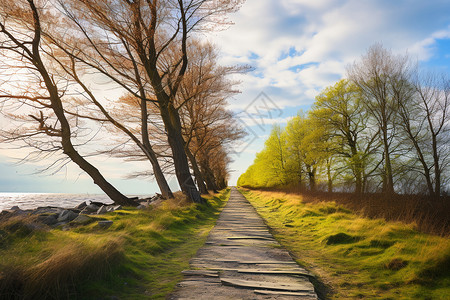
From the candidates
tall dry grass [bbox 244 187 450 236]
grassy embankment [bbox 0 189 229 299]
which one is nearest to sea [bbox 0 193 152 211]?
grassy embankment [bbox 0 189 229 299]

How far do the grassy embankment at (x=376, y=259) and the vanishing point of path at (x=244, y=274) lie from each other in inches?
19.2

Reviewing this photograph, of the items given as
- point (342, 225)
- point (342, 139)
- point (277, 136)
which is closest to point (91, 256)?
point (342, 225)

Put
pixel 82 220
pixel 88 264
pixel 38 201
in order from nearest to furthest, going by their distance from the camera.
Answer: pixel 88 264
pixel 82 220
pixel 38 201

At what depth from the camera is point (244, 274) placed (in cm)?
416

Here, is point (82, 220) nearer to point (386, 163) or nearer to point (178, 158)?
point (178, 158)

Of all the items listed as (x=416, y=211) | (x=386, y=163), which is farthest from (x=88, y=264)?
(x=386, y=163)

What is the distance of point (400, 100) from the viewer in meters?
18.9

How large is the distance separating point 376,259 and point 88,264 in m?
5.00

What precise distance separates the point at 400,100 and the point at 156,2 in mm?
17851

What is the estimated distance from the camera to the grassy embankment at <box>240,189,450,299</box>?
12.4 ft

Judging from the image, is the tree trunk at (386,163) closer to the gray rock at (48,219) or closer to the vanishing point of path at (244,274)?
the vanishing point of path at (244,274)

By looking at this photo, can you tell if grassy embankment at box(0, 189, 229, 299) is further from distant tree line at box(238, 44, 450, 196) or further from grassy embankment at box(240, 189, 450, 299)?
distant tree line at box(238, 44, 450, 196)

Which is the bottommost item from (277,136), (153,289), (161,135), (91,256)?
(153,289)

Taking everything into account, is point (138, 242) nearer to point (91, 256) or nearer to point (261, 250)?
point (91, 256)
